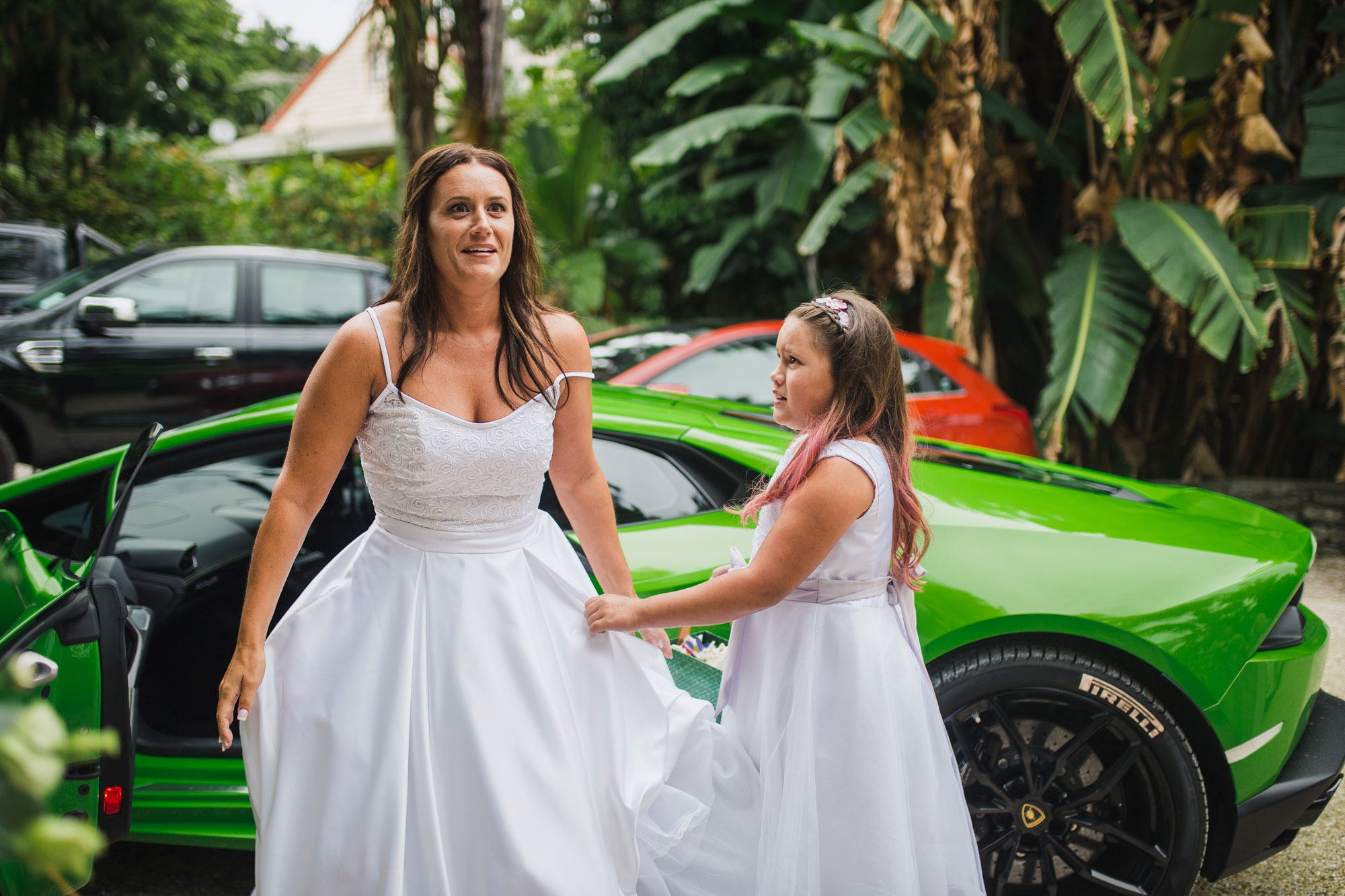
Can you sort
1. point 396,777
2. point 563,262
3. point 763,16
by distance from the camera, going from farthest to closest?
1. point 563,262
2. point 763,16
3. point 396,777

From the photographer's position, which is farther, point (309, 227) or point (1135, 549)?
point (309, 227)

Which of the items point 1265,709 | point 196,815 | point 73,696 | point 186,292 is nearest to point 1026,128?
point 1265,709

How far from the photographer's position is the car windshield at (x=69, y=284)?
20.3 feet

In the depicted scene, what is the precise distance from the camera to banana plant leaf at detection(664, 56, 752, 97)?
8547 millimetres

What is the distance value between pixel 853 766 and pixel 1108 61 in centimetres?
560

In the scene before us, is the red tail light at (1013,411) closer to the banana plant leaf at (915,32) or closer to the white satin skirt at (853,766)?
the banana plant leaf at (915,32)

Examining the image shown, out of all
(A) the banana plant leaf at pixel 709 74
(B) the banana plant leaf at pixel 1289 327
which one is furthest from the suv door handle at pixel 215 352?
(B) the banana plant leaf at pixel 1289 327

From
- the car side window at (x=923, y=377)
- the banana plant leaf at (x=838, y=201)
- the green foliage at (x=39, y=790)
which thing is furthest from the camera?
the banana plant leaf at (x=838, y=201)

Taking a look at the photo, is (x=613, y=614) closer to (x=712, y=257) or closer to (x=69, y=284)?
(x=69, y=284)

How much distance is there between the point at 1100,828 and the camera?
230 centimetres

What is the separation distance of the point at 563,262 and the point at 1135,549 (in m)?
9.30

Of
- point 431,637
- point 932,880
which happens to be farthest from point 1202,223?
point 431,637

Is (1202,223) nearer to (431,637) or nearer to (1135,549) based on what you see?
(1135,549)

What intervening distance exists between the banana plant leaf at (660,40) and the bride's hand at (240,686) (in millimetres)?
7184
